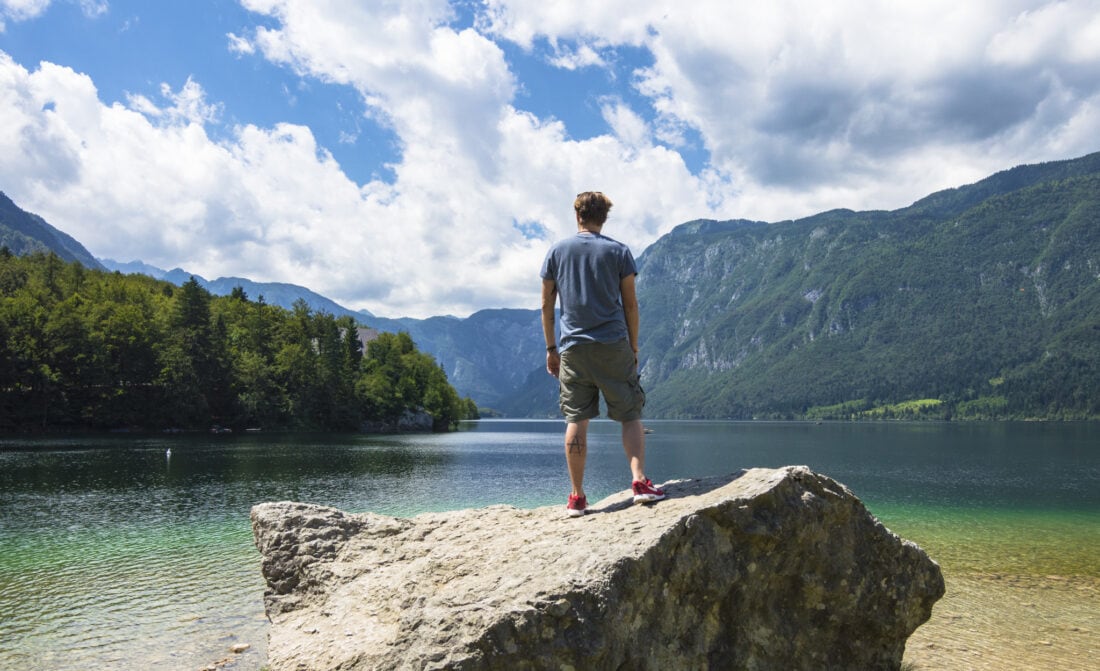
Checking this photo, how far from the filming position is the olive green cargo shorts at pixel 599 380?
6469 mm

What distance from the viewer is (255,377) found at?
94.1 m

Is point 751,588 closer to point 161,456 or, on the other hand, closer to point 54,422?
point 161,456

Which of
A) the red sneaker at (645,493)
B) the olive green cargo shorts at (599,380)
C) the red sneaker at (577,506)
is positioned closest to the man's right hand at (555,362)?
the olive green cargo shorts at (599,380)

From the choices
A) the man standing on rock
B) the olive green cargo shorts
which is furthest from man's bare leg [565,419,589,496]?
the olive green cargo shorts

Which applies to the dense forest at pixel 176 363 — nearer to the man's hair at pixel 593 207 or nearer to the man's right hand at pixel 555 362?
the man's right hand at pixel 555 362

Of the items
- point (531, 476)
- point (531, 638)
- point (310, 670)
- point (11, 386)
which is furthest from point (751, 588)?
point (11, 386)

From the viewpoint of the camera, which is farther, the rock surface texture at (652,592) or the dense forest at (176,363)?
the dense forest at (176,363)

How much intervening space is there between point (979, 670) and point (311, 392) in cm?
10041

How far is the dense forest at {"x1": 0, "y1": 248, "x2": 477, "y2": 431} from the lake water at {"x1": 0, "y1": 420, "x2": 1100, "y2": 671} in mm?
22609

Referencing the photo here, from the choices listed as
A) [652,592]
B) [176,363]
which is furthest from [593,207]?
[176,363]

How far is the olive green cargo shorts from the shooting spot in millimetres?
6469

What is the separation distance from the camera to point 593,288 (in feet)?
21.3

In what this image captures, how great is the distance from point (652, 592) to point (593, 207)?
154 inches

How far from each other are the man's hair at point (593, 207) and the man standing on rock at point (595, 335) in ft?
0.04
